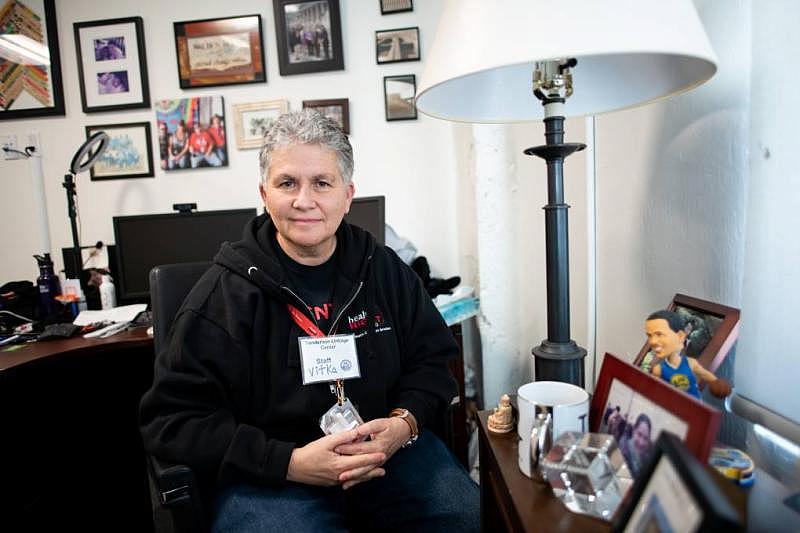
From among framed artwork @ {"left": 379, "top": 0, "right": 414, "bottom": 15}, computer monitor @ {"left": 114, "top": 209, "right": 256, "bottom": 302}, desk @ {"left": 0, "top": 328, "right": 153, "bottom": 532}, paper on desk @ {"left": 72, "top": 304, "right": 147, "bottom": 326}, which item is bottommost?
desk @ {"left": 0, "top": 328, "right": 153, "bottom": 532}

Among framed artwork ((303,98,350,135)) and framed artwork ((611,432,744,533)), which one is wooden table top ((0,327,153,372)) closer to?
framed artwork ((303,98,350,135))

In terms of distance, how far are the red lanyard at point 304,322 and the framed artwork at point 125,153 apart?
1.71 meters

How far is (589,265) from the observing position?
4.01 ft

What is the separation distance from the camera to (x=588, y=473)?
1.78 ft

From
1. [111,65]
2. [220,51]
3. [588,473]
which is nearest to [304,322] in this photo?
[588,473]

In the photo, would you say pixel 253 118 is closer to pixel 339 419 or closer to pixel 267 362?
pixel 267 362

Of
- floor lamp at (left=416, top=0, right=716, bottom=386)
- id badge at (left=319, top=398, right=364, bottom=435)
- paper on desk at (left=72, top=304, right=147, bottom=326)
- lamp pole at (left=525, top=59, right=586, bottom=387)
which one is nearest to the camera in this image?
floor lamp at (left=416, top=0, right=716, bottom=386)

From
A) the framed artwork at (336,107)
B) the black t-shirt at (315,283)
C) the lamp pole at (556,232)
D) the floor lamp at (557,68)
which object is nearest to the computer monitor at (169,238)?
the framed artwork at (336,107)

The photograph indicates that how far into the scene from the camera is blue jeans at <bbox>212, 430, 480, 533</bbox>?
32.9 inches

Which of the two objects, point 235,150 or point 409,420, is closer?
point 409,420

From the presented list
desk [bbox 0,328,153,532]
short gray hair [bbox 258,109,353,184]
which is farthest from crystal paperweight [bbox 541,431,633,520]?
desk [bbox 0,328,153,532]

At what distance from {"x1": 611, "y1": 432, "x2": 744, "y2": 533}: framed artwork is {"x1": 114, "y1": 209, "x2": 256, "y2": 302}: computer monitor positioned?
1.80 metres

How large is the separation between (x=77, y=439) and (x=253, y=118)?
1696 millimetres

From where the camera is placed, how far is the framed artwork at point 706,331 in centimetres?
64
